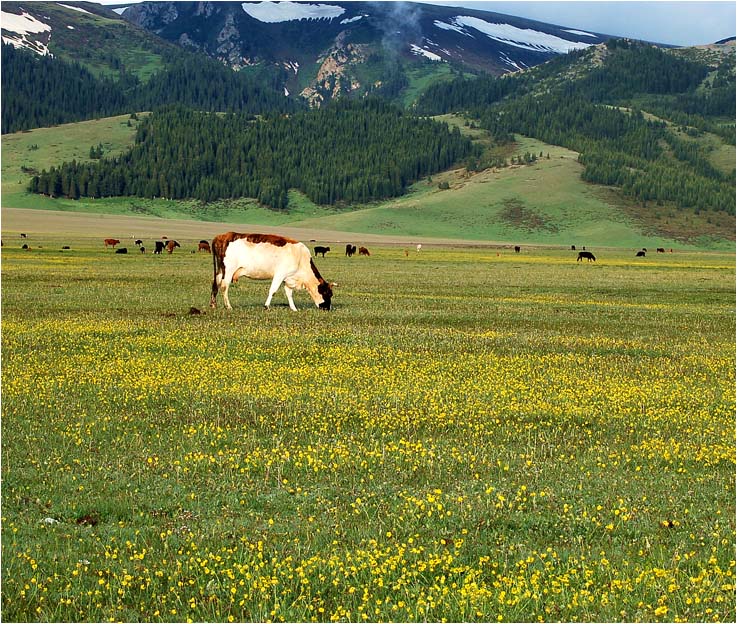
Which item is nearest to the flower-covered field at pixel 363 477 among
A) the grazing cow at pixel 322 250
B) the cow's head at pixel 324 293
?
the cow's head at pixel 324 293

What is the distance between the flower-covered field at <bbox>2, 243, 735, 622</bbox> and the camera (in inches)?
344

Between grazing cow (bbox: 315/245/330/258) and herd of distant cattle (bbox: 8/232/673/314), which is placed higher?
herd of distant cattle (bbox: 8/232/673/314)

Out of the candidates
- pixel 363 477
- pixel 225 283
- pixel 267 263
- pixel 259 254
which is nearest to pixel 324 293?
pixel 267 263

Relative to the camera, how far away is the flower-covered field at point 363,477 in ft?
28.6

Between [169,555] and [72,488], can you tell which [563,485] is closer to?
[169,555]

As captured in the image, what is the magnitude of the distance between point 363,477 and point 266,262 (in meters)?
23.9

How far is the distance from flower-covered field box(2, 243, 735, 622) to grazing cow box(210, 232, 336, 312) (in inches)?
332

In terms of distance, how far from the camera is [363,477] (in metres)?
12.5

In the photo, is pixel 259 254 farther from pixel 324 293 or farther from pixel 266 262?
pixel 324 293

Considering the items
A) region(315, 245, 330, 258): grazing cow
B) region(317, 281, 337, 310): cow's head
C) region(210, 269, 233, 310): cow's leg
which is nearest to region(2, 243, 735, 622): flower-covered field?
region(210, 269, 233, 310): cow's leg

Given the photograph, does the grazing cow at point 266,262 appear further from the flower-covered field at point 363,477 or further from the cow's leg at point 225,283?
the flower-covered field at point 363,477

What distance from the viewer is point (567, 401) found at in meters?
Answer: 18.0

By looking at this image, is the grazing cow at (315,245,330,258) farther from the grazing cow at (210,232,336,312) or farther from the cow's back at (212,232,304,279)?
the cow's back at (212,232,304,279)

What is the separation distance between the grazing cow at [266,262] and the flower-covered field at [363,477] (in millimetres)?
8431
